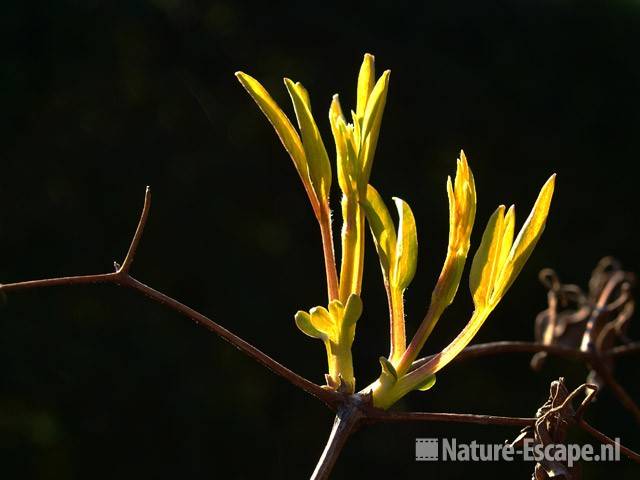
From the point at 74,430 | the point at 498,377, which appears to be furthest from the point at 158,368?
the point at 498,377

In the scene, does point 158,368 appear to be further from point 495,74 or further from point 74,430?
point 495,74

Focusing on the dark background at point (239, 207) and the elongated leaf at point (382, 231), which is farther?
the dark background at point (239, 207)

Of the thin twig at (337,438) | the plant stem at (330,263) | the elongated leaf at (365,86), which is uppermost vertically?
the elongated leaf at (365,86)

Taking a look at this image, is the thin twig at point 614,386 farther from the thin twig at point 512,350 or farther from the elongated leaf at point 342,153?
the elongated leaf at point 342,153

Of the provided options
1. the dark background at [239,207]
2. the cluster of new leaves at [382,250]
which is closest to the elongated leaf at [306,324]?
the cluster of new leaves at [382,250]

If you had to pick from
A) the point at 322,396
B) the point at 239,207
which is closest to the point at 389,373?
the point at 322,396

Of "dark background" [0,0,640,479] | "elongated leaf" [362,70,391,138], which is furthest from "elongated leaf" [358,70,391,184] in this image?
"dark background" [0,0,640,479]
